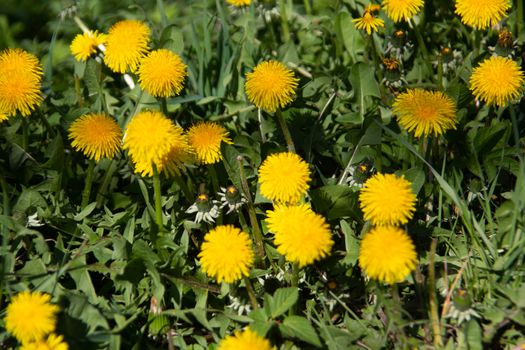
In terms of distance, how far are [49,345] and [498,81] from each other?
5.77 feet

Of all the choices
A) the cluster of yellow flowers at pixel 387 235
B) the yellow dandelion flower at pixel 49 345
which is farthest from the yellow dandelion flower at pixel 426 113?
the yellow dandelion flower at pixel 49 345

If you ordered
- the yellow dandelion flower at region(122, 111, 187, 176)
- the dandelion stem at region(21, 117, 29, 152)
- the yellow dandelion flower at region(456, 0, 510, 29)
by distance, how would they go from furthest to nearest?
the dandelion stem at region(21, 117, 29, 152) < the yellow dandelion flower at region(456, 0, 510, 29) < the yellow dandelion flower at region(122, 111, 187, 176)

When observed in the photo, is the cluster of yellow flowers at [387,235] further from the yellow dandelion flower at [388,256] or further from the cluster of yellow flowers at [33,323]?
the cluster of yellow flowers at [33,323]

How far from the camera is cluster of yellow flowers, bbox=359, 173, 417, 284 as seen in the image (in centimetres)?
184

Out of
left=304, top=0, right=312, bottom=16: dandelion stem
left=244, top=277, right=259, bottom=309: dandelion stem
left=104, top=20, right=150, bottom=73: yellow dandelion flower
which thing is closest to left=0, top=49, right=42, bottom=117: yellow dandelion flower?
left=104, top=20, right=150, bottom=73: yellow dandelion flower

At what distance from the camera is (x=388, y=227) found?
1.95 metres

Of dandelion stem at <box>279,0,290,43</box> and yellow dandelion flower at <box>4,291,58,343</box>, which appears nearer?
yellow dandelion flower at <box>4,291,58,343</box>

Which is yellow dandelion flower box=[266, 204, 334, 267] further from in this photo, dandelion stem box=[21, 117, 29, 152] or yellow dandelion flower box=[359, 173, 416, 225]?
dandelion stem box=[21, 117, 29, 152]

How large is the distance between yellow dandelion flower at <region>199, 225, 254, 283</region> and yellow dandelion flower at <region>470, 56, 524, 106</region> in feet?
3.46

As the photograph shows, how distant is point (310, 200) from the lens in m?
2.42

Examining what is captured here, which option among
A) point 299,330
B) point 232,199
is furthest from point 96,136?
point 299,330

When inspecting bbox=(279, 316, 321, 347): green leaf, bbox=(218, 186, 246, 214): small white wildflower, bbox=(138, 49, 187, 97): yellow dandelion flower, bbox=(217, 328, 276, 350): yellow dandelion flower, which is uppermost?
bbox=(138, 49, 187, 97): yellow dandelion flower

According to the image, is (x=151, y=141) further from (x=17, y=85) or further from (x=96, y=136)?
(x=17, y=85)

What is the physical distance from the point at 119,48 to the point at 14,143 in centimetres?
61
